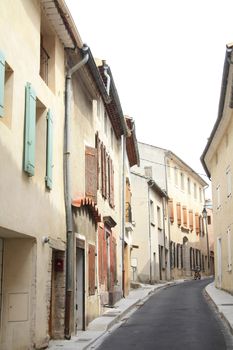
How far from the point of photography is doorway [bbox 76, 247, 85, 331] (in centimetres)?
1269

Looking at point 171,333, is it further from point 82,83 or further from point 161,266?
point 161,266

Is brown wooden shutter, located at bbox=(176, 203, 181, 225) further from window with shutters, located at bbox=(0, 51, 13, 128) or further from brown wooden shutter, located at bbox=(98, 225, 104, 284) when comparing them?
window with shutters, located at bbox=(0, 51, 13, 128)

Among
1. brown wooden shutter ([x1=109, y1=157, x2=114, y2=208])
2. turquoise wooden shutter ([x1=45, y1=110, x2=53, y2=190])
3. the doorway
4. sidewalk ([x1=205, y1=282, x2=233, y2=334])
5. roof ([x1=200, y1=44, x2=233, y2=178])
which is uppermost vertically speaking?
roof ([x1=200, y1=44, x2=233, y2=178])

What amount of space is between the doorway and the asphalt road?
0.83 meters

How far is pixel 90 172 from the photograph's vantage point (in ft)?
46.8

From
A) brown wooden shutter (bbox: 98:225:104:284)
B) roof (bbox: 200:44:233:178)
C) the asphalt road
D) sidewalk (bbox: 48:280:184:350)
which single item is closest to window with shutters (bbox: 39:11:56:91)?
roof (bbox: 200:44:233:178)

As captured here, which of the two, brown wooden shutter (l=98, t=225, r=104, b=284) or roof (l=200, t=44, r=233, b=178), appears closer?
roof (l=200, t=44, r=233, b=178)

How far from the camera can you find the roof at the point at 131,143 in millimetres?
23413

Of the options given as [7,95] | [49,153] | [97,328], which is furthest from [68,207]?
[7,95]

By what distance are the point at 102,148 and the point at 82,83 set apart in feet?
12.0

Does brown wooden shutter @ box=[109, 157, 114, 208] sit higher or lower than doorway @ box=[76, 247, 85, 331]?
higher

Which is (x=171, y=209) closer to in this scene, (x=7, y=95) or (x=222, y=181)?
(x=222, y=181)

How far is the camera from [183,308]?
1789cm


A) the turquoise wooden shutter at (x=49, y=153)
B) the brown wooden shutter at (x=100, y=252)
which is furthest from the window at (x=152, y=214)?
the turquoise wooden shutter at (x=49, y=153)
